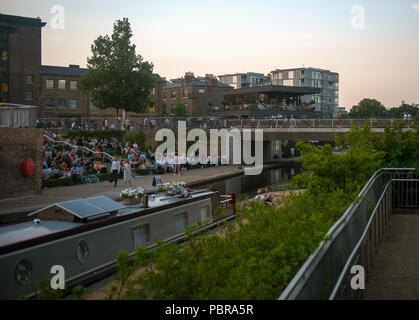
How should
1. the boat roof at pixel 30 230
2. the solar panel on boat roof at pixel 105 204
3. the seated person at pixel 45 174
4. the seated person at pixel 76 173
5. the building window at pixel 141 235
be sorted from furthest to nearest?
the seated person at pixel 76 173
the seated person at pixel 45 174
the building window at pixel 141 235
the solar panel on boat roof at pixel 105 204
the boat roof at pixel 30 230

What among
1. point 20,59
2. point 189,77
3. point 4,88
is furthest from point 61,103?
point 189,77

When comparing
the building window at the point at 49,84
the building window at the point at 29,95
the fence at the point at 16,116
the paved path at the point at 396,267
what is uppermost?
the building window at the point at 49,84

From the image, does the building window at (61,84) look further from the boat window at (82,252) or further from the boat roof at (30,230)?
the boat window at (82,252)

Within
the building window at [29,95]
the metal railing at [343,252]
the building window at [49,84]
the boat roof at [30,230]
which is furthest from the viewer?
the building window at [49,84]

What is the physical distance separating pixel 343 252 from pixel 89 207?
7.27 metres

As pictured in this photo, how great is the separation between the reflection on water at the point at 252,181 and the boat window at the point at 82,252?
18336 millimetres

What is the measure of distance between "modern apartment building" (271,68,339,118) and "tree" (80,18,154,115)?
8504 centimetres

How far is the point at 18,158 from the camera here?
21953 mm

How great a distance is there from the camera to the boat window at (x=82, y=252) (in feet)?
33.9

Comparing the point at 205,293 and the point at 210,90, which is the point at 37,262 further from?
the point at 210,90

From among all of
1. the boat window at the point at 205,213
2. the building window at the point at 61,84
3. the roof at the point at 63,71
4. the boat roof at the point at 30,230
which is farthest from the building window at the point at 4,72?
the boat roof at the point at 30,230

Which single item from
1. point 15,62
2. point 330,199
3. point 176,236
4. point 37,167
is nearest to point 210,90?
point 15,62

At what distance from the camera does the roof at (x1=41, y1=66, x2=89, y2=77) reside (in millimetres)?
62456

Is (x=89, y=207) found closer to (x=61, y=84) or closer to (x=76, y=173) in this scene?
(x=76, y=173)
